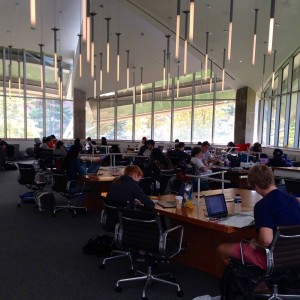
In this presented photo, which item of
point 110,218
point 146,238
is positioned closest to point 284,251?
point 146,238

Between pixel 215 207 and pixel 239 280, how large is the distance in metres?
0.82

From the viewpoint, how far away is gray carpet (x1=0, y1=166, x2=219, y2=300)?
9.88 feet

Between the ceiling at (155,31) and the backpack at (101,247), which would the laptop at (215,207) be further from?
the ceiling at (155,31)

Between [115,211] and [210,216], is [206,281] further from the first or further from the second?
[115,211]

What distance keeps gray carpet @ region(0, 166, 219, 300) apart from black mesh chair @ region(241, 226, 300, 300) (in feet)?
2.55

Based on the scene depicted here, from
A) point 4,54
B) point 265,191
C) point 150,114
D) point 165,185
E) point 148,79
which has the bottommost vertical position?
point 165,185

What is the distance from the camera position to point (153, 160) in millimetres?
6102

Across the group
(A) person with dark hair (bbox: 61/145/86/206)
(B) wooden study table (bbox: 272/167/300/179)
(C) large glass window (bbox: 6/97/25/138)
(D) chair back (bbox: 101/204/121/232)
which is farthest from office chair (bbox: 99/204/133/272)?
(C) large glass window (bbox: 6/97/25/138)

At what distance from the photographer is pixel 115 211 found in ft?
11.1

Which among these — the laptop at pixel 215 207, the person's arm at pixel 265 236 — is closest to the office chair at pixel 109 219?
the laptop at pixel 215 207

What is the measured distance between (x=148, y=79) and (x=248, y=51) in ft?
19.8

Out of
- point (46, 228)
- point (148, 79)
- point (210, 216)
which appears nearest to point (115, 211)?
point (210, 216)

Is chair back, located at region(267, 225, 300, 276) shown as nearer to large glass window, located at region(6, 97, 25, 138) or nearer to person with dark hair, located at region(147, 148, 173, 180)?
person with dark hair, located at region(147, 148, 173, 180)

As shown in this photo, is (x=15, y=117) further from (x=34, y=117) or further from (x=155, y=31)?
(x=155, y=31)
